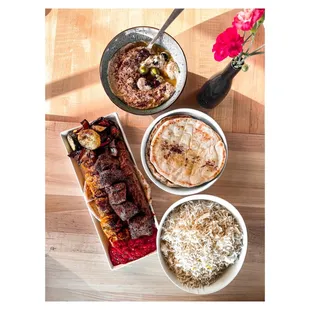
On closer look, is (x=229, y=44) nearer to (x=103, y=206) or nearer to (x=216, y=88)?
(x=216, y=88)

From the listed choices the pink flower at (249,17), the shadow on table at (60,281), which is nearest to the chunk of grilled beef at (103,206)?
the shadow on table at (60,281)

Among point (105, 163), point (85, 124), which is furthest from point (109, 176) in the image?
point (85, 124)

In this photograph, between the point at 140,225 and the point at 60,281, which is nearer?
the point at 140,225

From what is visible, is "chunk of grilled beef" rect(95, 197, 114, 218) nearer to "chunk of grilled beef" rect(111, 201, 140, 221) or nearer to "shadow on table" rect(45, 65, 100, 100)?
"chunk of grilled beef" rect(111, 201, 140, 221)

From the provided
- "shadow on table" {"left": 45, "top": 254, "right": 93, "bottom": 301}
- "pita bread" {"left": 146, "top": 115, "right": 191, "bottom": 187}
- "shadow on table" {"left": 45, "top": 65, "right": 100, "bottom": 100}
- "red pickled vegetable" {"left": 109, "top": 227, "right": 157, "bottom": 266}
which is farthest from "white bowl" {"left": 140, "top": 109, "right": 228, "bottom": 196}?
"shadow on table" {"left": 45, "top": 254, "right": 93, "bottom": 301}
